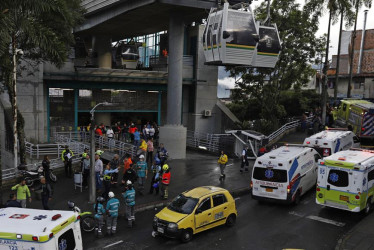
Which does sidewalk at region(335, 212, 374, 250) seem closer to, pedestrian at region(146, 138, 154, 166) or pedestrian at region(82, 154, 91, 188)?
pedestrian at region(82, 154, 91, 188)

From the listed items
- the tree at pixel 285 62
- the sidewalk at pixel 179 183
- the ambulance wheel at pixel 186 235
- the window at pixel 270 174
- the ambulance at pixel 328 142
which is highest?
the tree at pixel 285 62

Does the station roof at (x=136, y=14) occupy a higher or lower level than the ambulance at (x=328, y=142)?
higher

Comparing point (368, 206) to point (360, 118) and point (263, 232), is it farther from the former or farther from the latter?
point (360, 118)

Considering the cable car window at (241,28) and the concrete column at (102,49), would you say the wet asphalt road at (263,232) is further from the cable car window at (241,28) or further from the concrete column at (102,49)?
the concrete column at (102,49)

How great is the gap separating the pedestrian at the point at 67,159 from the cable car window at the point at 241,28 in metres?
10.7

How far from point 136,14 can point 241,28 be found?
11.1 metres

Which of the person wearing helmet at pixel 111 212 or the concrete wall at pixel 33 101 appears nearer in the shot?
the person wearing helmet at pixel 111 212

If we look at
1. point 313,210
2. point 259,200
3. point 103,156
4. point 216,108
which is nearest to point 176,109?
point 103,156

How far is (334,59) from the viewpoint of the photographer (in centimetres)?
6225

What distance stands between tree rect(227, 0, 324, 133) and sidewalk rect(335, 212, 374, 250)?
19.0 metres

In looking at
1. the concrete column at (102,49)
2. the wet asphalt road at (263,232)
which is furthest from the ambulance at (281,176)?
the concrete column at (102,49)

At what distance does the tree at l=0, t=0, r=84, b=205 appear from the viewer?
13411 mm

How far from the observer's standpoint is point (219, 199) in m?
13.8

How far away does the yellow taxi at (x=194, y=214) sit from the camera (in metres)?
12.4
